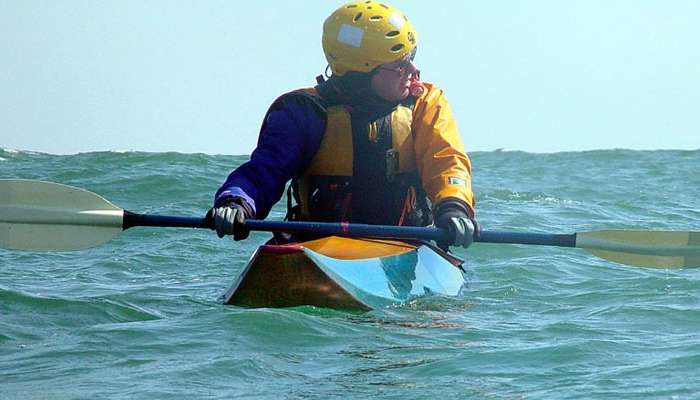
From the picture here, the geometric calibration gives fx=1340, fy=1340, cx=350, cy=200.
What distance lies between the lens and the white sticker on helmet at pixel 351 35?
7.46 metres

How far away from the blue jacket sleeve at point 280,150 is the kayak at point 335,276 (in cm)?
36

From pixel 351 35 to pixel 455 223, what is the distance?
4.67ft

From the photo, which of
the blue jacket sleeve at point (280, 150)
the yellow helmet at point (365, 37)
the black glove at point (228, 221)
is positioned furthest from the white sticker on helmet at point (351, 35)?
the black glove at point (228, 221)

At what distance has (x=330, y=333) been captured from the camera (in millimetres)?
6020

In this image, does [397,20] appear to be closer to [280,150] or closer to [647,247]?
[280,150]

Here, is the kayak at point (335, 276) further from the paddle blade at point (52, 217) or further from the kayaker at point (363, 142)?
the paddle blade at point (52, 217)

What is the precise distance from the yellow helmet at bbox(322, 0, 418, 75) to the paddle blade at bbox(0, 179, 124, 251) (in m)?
1.53

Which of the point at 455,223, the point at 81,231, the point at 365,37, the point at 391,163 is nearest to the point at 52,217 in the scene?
the point at 81,231

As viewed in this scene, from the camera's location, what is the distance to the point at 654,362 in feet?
18.1

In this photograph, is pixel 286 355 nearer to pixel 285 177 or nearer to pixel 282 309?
pixel 282 309

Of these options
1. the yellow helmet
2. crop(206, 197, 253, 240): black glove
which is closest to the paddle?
crop(206, 197, 253, 240): black glove

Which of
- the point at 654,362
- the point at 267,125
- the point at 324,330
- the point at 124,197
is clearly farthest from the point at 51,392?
the point at 124,197

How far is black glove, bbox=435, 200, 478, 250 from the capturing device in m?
6.65

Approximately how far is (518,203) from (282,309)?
786 centimetres
